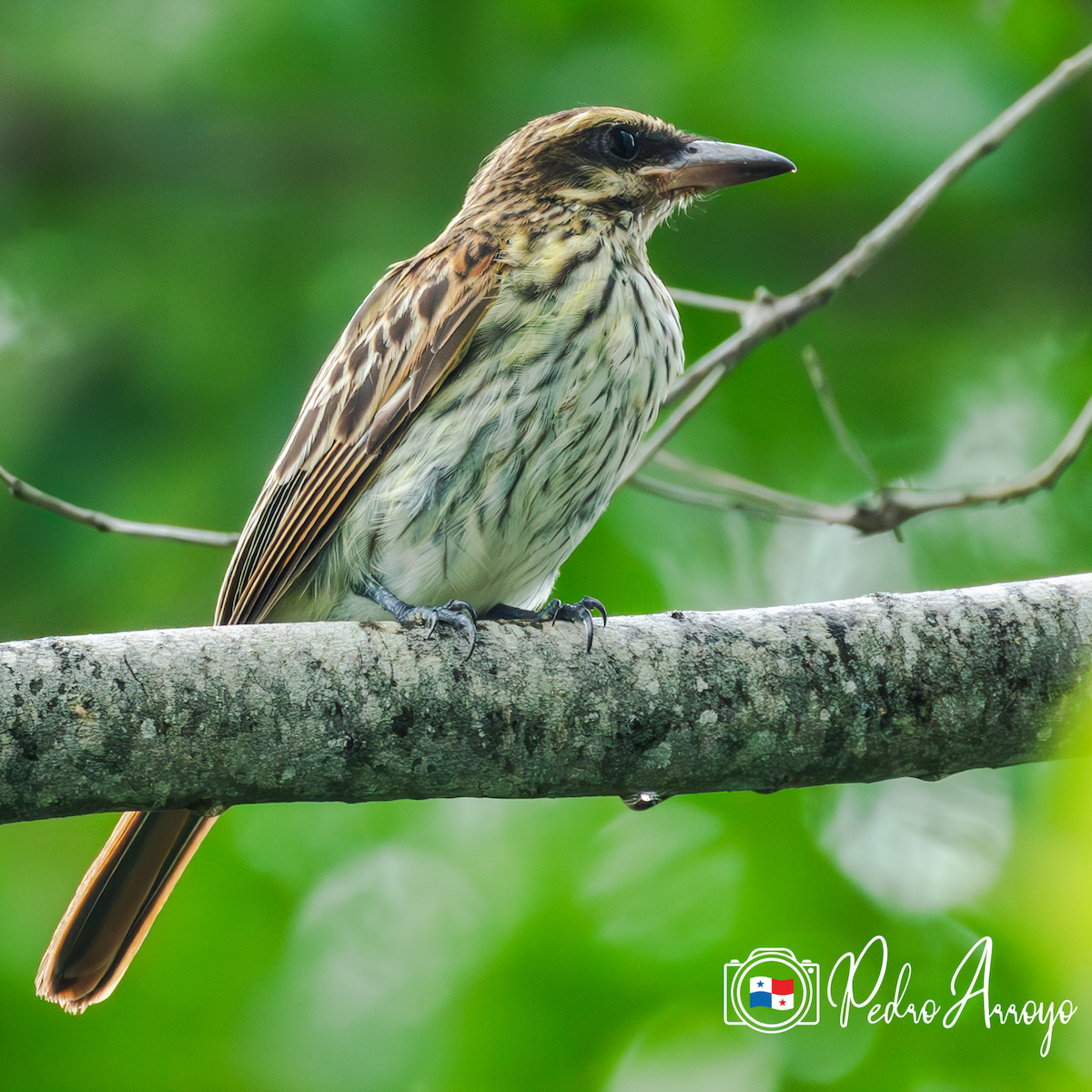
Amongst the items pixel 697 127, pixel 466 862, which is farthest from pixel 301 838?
pixel 697 127

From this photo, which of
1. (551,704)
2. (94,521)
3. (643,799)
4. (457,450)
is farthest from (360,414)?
(643,799)

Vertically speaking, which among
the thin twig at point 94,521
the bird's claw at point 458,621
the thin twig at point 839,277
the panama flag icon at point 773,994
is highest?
the thin twig at point 839,277

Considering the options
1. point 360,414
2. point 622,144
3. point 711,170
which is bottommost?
point 360,414

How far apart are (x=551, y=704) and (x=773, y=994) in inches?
55.4

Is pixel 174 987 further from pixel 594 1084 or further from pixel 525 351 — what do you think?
pixel 525 351

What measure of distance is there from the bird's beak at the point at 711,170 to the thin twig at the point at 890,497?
2.19 feet

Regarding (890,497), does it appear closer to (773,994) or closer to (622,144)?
(622,144)

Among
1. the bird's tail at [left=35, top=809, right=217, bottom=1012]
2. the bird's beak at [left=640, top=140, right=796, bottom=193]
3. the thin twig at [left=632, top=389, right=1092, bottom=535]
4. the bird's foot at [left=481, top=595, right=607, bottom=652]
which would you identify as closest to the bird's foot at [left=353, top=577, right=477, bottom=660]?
the bird's foot at [left=481, top=595, right=607, bottom=652]

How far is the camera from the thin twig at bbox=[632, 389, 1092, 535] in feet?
9.53

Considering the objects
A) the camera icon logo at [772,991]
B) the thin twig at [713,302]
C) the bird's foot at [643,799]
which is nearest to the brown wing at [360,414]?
the thin twig at [713,302]

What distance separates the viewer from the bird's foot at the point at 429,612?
2.31 meters

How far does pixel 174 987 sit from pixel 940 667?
7.46ft

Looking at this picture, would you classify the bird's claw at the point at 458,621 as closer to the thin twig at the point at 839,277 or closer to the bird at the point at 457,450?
the bird at the point at 457,450

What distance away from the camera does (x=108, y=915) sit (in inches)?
101
